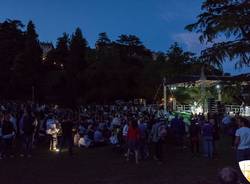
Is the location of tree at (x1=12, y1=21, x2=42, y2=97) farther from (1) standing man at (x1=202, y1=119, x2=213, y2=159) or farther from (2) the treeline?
(1) standing man at (x1=202, y1=119, x2=213, y2=159)

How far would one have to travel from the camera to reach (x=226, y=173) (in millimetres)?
4930

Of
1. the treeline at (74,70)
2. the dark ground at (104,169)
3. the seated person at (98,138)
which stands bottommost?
the dark ground at (104,169)

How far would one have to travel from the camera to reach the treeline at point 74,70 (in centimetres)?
5444

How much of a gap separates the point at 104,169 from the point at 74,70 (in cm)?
4653

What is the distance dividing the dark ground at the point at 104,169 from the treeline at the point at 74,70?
3071 cm

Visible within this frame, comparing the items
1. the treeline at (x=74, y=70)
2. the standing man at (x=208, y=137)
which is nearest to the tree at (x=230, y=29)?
the standing man at (x=208, y=137)

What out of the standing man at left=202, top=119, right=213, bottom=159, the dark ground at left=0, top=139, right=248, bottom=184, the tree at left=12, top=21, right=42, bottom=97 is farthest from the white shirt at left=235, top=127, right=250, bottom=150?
the tree at left=12, top=21, right=42, bottom=97

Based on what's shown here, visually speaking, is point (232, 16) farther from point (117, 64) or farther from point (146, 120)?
point (117, 64)

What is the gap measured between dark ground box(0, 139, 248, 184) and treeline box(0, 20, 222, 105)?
3071 centimetres

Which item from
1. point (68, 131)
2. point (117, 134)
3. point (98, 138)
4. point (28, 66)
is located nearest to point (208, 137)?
point (117, 134)

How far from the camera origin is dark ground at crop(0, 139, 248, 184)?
45.3 feet

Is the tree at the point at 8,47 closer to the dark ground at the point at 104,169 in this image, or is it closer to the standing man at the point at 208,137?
the dark ground at the point at 104,169

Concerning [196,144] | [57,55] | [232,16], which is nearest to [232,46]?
[232,16]

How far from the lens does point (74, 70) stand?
2431 inches
